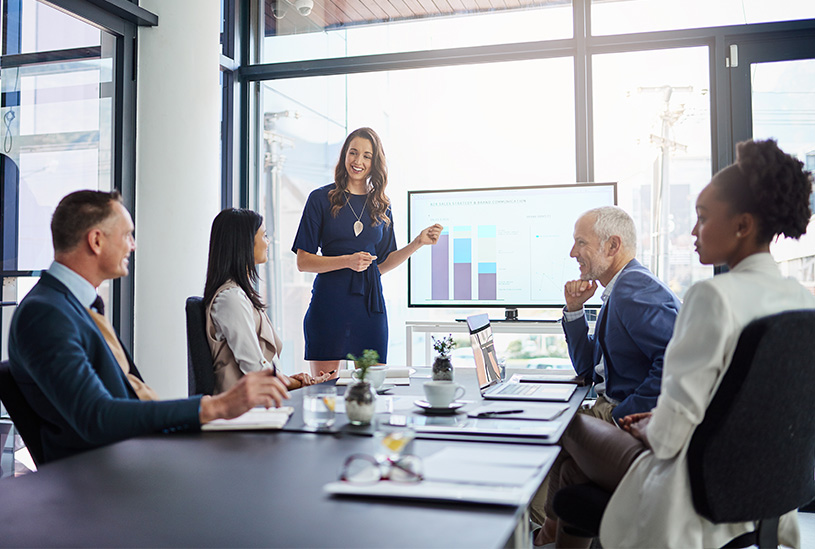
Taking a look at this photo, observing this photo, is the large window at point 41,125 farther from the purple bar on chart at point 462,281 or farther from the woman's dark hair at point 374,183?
the purple bar on chart at point 462,281

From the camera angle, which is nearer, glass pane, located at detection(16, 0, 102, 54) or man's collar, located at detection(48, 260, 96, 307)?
man's collar, located at detection(48, 260, 96, 307)

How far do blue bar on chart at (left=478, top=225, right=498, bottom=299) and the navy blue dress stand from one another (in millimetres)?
842

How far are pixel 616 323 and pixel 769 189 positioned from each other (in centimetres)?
87

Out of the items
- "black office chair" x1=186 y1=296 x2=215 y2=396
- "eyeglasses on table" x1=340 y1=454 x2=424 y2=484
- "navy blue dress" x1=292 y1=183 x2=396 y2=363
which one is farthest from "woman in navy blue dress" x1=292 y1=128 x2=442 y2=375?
"eyeglasses on table" x1=340 y1=454 x2=424 y2=484

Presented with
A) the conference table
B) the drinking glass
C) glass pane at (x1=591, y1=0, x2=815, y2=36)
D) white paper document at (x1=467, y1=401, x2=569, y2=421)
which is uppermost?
glass pane at (x1=591, y1=0, x2=815, y2=36)

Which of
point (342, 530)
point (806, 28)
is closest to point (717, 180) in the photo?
point (342, 530)

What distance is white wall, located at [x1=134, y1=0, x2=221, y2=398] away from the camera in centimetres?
390

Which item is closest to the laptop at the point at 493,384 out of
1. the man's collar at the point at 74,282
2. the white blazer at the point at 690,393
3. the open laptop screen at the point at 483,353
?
the open laptop screen at the point at 483,353

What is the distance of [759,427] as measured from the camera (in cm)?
142

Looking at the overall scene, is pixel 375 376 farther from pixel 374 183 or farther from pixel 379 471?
pixel 374 183

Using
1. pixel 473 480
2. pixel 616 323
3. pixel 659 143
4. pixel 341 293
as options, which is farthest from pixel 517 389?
pixel 659 143

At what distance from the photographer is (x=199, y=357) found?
2.39 metres

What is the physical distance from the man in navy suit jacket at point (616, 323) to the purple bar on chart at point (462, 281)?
4.80ft

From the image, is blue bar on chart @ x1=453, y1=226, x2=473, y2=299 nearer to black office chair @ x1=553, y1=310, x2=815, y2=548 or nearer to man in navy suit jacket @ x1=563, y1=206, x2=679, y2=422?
man in navy suit jacket @ x1=563, y1=206, x2=679, y2=422
